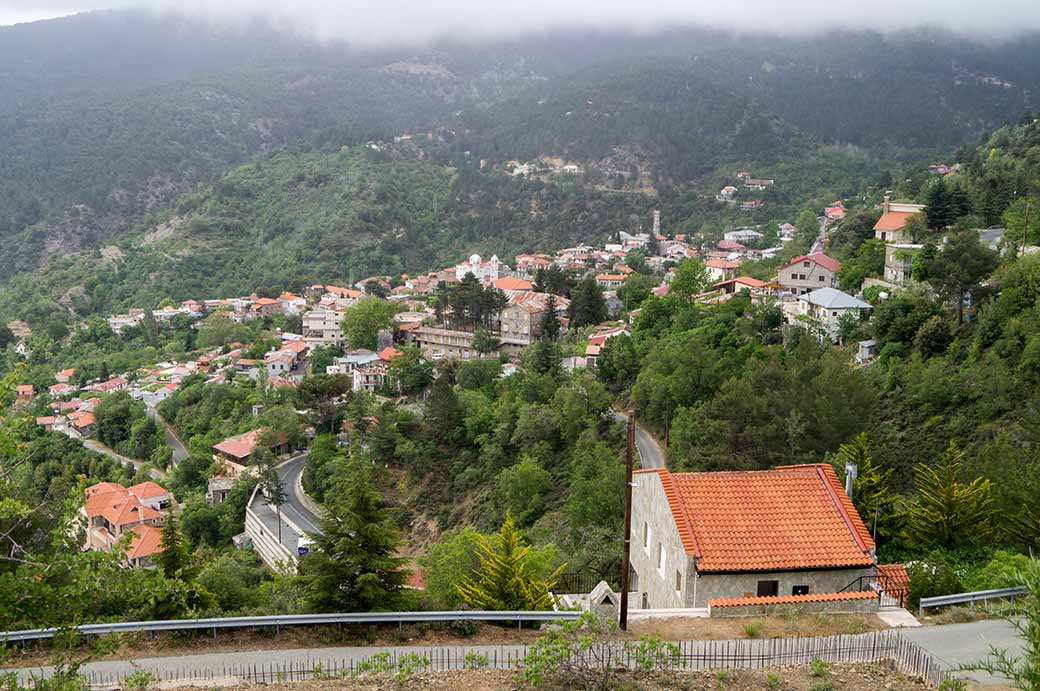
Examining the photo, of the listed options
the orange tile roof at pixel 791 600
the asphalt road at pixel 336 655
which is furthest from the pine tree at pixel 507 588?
the orange tile roof at pixel 791 600

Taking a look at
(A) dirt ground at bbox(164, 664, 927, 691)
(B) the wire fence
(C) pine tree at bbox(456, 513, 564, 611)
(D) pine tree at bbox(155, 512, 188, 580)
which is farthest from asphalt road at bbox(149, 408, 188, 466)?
(A) dirt ground at bbox(164, 664, 927, 691)

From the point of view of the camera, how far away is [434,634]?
37.4 feet

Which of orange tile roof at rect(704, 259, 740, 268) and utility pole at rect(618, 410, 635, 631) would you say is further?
orange tile roof at rect(704, 259, 740, 268)

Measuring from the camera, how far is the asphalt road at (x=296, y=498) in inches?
1371

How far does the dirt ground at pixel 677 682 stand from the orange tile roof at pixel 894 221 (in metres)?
34.1

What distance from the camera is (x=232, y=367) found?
58594 millimetres

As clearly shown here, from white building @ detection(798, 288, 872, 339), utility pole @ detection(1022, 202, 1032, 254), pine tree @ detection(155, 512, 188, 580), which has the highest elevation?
pine tree @ detection(155, 512, 188, 580)

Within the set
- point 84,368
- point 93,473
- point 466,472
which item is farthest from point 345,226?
point 466,472

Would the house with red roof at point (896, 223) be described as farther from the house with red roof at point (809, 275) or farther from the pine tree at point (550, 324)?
the pine tree at point (550, 324)

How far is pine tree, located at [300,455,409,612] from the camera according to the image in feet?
40.5

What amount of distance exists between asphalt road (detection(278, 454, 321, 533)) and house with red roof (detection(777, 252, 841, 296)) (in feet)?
79.8

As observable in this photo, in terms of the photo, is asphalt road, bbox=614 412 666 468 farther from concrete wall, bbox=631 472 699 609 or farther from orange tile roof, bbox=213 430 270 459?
orange tile roof, bbox=213 430 270 459

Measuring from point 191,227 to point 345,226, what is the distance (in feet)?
64.4

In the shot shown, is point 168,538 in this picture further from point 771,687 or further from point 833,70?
point 833,70
